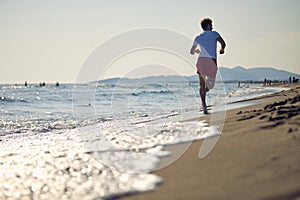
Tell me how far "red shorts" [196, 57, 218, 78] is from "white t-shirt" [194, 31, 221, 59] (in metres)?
0.08

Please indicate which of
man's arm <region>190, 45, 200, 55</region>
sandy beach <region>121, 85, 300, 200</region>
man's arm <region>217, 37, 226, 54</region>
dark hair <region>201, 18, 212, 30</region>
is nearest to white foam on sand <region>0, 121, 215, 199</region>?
sandy beach <region>121, 85, 300, 200</region>

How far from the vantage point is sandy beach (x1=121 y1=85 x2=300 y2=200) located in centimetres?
220

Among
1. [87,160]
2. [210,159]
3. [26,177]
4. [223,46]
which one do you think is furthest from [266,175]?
[223,46]

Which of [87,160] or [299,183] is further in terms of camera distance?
[87,160]

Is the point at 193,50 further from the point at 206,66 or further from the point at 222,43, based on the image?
the point at 222,43

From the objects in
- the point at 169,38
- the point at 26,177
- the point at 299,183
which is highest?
the point at 169,38

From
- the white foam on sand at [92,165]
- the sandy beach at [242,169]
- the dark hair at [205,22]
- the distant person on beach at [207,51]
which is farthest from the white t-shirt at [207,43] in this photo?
the sandy beach at [242,169]

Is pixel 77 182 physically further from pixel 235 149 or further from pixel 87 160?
A: pixel 235 149

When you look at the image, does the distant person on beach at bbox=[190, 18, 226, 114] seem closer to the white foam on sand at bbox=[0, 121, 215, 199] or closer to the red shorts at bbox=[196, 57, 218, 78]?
the red shorts at bbox=[196, 57, 218, 78]

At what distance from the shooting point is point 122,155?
3447mm

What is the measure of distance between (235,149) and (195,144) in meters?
0.60

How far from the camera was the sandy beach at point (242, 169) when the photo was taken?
7.23ft

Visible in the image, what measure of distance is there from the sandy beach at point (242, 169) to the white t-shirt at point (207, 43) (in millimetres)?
3590

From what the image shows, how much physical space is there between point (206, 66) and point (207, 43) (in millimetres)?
439
